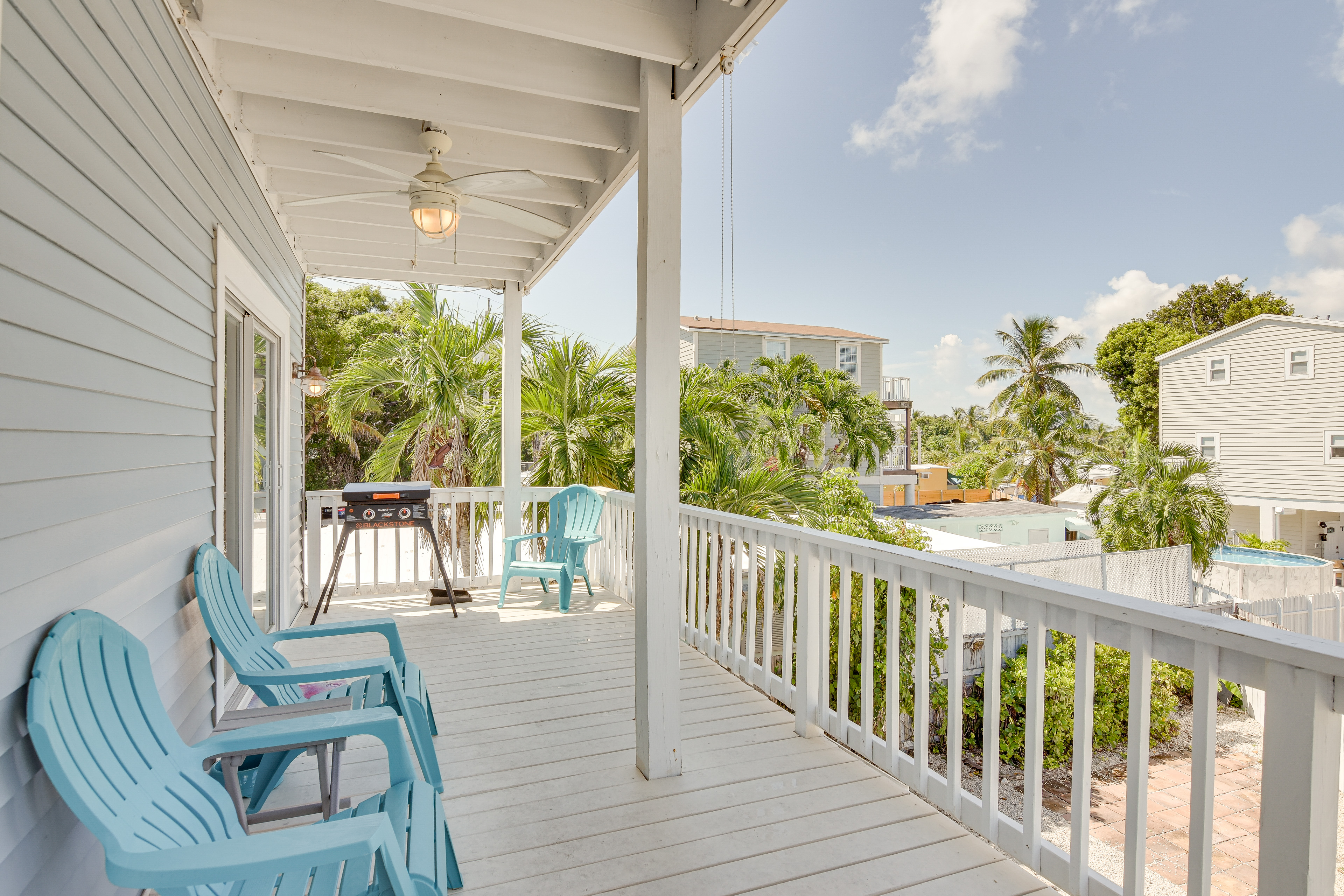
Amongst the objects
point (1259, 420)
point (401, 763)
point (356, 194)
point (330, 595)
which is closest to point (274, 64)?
point (356, 194)

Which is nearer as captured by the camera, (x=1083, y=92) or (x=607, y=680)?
(x=607, y=680)

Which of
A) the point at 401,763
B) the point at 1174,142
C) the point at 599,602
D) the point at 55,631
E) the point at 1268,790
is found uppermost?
the point at 1174,142

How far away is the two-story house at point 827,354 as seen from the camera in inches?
784

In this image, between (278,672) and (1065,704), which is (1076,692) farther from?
(1065,704)

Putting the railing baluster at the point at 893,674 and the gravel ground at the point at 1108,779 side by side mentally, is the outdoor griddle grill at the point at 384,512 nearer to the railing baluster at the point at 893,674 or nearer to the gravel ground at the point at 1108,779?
the railing baluster at the point at 893,674

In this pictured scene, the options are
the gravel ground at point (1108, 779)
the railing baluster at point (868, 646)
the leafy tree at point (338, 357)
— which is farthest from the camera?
the leafy tree at point (338, 357)

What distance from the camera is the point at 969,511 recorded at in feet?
58.7

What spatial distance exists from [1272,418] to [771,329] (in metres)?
12.8

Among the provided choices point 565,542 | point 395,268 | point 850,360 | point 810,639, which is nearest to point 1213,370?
point 850,360

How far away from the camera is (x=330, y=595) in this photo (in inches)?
195

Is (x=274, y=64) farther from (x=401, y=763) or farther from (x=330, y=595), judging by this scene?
(x=330, y=595)

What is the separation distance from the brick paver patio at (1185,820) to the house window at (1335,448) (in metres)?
10.3

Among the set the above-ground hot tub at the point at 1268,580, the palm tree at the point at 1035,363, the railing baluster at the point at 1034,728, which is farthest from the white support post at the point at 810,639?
the palm tree at the point at 1035,363

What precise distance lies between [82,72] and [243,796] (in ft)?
7.12
